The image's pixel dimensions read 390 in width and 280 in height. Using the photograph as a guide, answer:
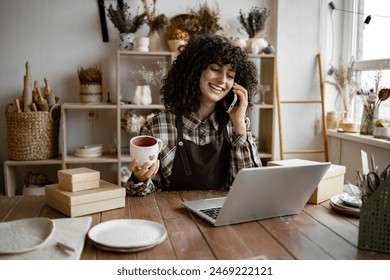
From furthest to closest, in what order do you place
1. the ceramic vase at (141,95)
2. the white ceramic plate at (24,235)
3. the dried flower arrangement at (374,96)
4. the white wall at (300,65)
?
the white wall at (300,65) → the ceramic vase at (141,95) → the dried flower arrangement at (374,96) → the white ceramic plate at (24,235)

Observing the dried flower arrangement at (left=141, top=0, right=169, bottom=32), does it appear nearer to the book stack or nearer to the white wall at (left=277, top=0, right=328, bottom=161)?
the white wall at (left=277, top=0, right=328, bottom=161)

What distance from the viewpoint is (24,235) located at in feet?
3.50

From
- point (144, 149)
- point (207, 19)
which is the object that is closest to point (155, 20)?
point (207, 19)

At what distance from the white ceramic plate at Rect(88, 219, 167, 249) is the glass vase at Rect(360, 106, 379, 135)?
7.27 ft

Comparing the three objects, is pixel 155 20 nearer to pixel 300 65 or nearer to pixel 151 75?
pixel 151 75

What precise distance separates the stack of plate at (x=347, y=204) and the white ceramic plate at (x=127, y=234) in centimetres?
60

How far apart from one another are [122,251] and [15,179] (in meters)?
2.54

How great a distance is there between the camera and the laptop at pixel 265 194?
115 cm

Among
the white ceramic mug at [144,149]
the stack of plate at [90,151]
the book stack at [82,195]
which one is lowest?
the stack of plate at [90,151]

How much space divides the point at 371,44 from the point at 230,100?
1683 mm

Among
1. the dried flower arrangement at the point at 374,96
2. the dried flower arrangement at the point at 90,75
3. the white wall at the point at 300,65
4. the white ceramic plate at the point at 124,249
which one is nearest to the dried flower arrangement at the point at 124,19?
the dried flower arrangement at the point at 90,75

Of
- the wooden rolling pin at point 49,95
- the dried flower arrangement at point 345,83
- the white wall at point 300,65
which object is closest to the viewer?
the wooden rolling pin at point 49,95

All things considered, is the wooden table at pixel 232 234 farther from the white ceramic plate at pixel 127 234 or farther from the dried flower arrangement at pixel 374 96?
the dried flower arrangement at pixel 374 96
